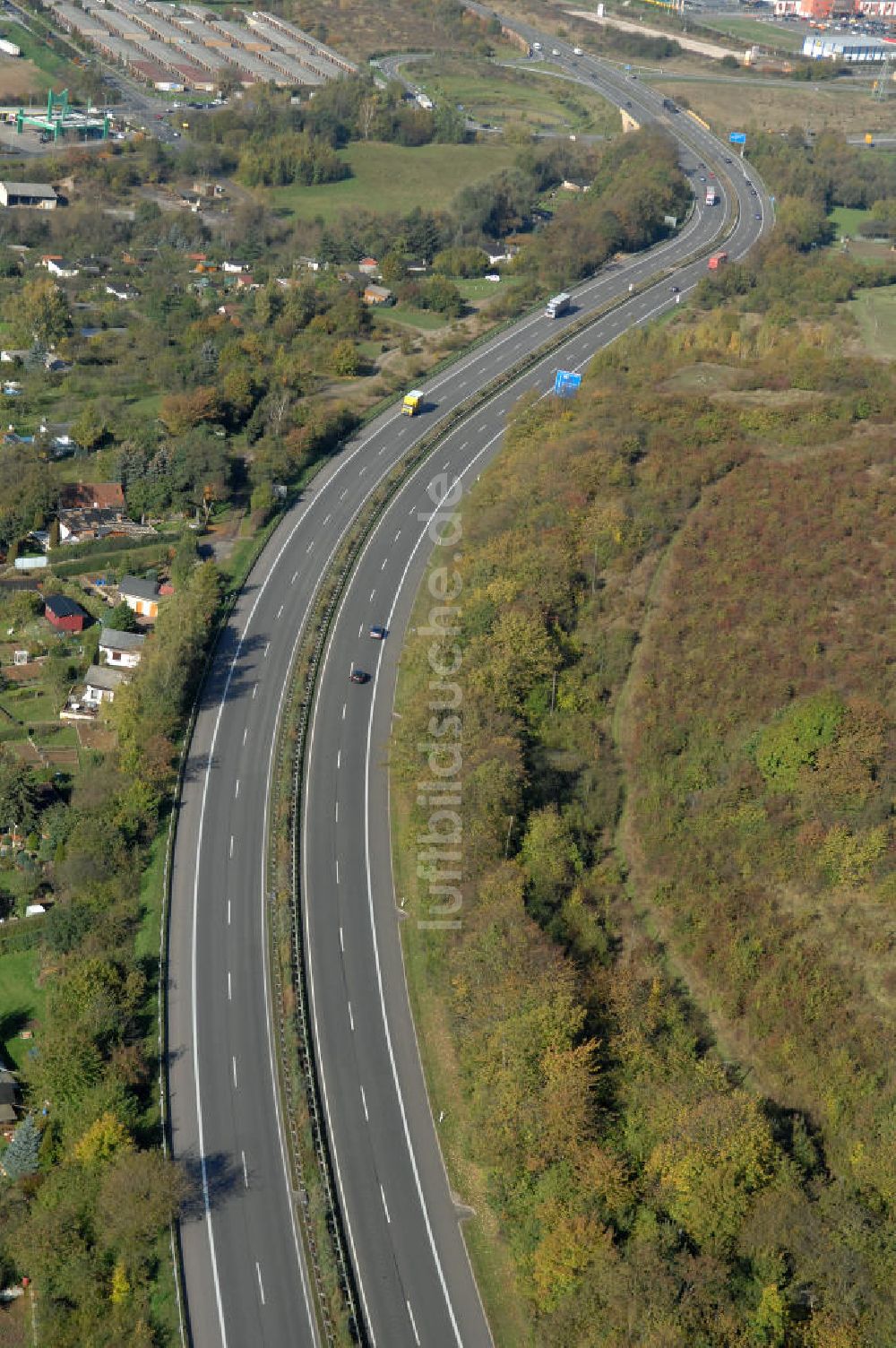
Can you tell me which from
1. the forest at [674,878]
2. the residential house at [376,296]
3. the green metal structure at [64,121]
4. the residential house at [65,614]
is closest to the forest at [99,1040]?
the residential house at [65,614]

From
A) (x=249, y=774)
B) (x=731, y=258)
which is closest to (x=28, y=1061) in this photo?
(x=249, y=774)

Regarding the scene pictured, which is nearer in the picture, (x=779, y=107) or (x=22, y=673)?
(x=22, y=673)

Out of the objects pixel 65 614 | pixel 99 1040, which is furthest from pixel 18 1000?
pixel 65 614

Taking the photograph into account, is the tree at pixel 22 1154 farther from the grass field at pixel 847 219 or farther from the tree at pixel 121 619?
the grass field at pixel 847 219

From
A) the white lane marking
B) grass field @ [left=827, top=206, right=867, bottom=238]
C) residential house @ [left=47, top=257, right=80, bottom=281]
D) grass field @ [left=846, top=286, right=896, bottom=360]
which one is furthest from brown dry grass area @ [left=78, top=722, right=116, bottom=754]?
grass field @ [left=827, top=206, right=867, bottom=238]

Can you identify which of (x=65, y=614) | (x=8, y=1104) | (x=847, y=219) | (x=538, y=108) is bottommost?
(x=8, y=1104)

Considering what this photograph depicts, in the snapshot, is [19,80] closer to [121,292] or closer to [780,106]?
[121,292]

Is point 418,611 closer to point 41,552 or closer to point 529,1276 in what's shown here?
point 41,552
